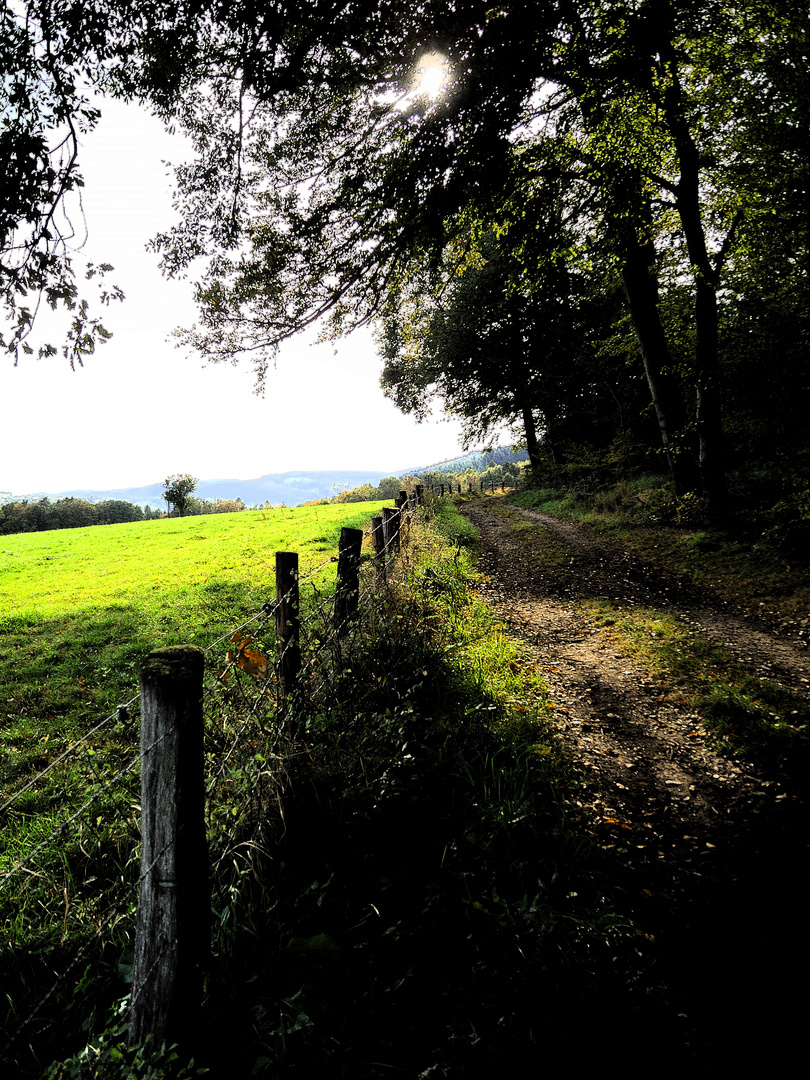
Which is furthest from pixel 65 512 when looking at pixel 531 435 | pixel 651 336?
pixel 651 336

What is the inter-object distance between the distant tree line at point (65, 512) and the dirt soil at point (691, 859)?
49.9 m

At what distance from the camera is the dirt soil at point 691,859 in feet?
6.23

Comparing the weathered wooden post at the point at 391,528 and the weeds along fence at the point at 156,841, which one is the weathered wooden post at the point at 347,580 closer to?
the weeds along fence at the point at 156,841

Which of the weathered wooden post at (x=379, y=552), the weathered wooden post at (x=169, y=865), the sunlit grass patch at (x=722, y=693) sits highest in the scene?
the weathered wooden post at (x=379, y=552)

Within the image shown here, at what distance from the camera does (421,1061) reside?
6.01 ft

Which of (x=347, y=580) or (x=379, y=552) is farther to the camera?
(x=379, y=552)

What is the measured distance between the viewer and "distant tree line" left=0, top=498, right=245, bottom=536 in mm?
54500

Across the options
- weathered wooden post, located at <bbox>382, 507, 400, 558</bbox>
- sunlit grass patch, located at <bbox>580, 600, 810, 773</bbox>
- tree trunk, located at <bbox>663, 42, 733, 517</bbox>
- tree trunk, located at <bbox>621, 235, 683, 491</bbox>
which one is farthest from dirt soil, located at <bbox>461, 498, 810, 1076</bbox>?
tree trunk, located at <bbox>621, 235, 683, 491</bbox>

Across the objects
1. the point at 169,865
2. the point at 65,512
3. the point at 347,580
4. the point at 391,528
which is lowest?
the point at 169,865

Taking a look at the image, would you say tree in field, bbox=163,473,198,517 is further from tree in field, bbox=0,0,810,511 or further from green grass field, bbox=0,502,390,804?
tree in field, bbox=0,0,810,511

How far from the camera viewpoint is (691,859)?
2748mm

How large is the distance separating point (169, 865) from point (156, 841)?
0.10 metres

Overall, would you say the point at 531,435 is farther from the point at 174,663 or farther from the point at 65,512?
the point at 65,512

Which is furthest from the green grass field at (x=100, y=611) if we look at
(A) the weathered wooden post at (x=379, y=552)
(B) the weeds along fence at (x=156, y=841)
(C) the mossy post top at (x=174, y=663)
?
(C) the mossy post top at (x=174, y=663)
